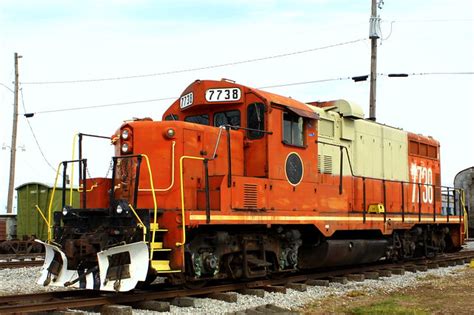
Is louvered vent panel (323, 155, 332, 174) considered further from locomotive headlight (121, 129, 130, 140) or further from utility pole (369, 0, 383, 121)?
utility pole (369, 0, 383, 121)

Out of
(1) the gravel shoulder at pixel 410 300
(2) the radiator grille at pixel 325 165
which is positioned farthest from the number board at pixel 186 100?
(1) the gravel shoulder at pixel 410 300

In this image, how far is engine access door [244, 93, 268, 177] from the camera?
10.0 m

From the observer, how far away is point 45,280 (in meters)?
8.59

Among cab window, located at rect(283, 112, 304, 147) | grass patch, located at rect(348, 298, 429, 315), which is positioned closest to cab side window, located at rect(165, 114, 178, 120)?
cab window, located at rect(283, 112, 304, 147)

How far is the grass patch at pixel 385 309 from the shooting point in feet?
24.5

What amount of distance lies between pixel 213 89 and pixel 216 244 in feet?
9.58

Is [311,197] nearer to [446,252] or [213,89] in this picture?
[213,89]

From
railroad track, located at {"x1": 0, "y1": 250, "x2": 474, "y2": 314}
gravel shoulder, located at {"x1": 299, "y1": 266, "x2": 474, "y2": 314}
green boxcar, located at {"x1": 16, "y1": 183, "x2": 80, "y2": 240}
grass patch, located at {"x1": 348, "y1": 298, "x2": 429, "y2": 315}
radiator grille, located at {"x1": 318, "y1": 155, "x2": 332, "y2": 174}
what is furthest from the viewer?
green boxcar, located at {"x1": 16, "y1": 183, "x2": 80, "y2": 240}

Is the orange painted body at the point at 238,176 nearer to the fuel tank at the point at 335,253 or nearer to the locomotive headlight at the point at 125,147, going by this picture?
the locomotive headlight at the point at 125,147

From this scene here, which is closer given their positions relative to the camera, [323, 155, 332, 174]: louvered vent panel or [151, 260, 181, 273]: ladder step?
[151, 260, 181, 273]: ladder step

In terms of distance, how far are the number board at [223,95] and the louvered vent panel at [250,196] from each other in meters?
1.74

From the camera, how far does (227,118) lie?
10422 millimetres

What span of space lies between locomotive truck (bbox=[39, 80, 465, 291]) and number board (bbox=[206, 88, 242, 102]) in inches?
0.7

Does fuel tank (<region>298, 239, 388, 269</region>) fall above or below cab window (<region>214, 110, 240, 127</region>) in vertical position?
below
